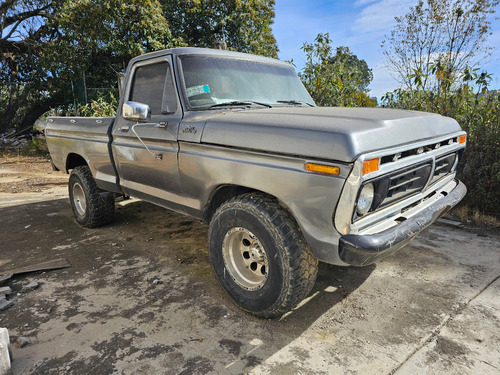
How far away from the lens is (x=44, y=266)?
3.66 meters

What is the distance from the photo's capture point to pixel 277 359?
2.30 m

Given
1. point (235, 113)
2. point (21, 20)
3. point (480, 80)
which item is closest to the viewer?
point (235, 113)

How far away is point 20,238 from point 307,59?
19.3ft

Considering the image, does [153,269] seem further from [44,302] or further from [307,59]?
[307,59]

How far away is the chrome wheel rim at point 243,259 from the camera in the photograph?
2717 mm

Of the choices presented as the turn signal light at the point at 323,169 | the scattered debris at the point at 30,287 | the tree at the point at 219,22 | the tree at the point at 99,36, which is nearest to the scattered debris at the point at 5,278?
the scattered debris at the point at 30,287

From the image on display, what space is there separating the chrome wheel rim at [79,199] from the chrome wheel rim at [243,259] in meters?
2.99

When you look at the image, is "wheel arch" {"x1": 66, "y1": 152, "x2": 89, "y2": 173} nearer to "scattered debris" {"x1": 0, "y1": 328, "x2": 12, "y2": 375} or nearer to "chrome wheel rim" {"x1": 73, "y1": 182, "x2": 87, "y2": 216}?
"chrome wheel rim" {"x1": 73, "y1": 182, "x2": 87, "y2": 216}

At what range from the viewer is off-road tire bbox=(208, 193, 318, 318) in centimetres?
241

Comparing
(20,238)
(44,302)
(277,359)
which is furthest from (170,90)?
(20,238)

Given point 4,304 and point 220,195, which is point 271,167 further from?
point 4,304

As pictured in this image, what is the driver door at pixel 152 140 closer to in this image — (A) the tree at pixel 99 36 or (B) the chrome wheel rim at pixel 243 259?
(B) the chrome wheel rim at pixel 243 259

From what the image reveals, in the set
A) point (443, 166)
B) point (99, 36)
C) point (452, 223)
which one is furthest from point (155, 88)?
point (99, 36)

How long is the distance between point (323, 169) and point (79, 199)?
418 centimetres
